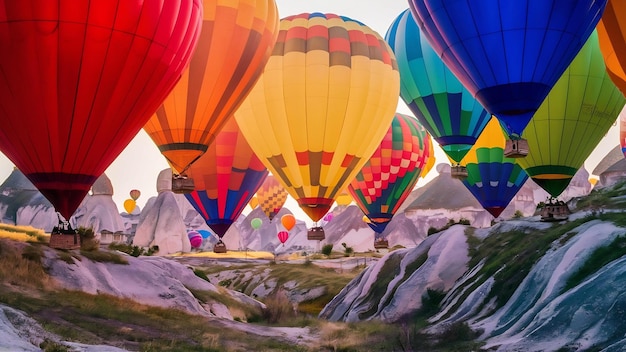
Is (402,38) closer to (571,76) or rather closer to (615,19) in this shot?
(571,76)

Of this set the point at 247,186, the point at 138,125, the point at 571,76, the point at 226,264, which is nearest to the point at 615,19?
the point at 571,76

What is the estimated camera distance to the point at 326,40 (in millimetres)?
24906

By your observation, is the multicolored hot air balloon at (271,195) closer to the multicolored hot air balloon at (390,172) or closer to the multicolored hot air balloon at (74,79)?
the multicolored hot air balloon at (390,172)

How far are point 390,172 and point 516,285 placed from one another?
61.5 feet

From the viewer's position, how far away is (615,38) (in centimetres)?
1598

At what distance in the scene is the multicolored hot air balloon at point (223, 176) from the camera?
29266mm

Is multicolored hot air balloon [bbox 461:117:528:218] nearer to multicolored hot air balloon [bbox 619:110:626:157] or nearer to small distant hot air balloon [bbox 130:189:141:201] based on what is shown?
multicolored hot air balloon [bbox 619:110:626:157]

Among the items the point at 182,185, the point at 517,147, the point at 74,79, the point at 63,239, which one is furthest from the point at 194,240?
the point at 74,79

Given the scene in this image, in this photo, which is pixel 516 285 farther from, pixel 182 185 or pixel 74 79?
pixel 74 79

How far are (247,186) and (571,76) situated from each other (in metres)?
15.4

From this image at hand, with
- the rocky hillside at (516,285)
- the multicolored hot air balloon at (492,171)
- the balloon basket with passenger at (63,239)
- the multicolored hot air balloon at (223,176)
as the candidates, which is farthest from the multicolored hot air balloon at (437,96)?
the balloon basket with passenger at (63,239)

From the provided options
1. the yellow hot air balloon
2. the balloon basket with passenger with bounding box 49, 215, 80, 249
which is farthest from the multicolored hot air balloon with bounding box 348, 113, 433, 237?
the balloon basket with passenger with bounding box 49, 215, 80, 249

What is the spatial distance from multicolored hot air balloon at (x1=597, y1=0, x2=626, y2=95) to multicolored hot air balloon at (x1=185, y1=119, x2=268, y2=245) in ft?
56.8

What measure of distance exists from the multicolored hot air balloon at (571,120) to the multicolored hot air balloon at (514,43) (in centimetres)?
661
